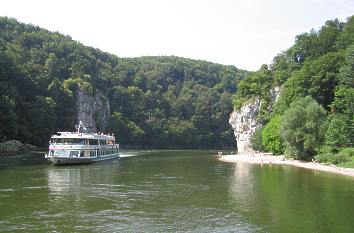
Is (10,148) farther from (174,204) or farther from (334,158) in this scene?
(174,204)

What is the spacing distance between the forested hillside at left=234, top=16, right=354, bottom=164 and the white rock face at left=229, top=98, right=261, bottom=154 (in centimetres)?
351

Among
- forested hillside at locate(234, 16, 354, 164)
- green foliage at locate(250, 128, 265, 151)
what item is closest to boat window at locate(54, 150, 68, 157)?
forested hillside at locate(234, 16, 354, 164)

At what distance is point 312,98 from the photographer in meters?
103

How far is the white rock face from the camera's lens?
150 m

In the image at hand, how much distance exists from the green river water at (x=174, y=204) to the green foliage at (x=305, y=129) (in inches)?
1143

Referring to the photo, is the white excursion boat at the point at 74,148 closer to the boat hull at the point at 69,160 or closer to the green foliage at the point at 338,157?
the boat hull at the point at 69,160

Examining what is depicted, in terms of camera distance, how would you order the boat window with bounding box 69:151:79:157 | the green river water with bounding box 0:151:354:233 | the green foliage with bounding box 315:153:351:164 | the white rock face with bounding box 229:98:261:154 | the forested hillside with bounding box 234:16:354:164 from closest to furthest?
the green river water with bounding box 0:151:354:233
the green foliage with bounding box 315:153:351:164
the boat window with bounding box 69:151:79:157
the forested hillside with bounding box 234:16:354:164
the white rock face with bounding box 229:98:261:154

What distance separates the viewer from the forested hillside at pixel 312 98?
85750mm

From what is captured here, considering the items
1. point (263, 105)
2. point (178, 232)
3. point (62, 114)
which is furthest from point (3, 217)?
point (62, 114)

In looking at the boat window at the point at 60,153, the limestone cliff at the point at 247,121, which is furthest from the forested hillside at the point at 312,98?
the boat window at the point at 60,153

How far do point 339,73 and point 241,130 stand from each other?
5622 centimetres

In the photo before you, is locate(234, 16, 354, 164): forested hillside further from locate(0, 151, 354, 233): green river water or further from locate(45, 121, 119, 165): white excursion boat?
locate(45, 121, 119, 165): white excursion boat

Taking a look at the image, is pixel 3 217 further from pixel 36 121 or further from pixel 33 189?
pixel 36 121

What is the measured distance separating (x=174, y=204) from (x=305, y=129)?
57392mm
